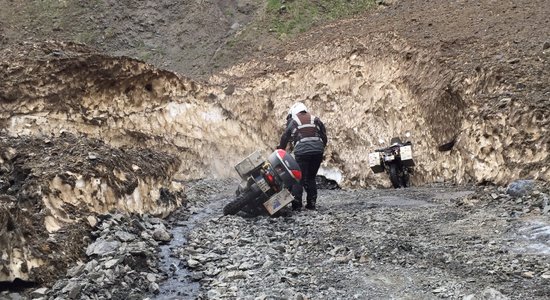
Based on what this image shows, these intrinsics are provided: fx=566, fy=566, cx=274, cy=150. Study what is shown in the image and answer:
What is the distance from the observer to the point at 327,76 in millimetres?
20672

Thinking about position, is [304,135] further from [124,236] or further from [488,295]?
[488,295]

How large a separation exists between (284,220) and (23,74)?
1060 centimetres

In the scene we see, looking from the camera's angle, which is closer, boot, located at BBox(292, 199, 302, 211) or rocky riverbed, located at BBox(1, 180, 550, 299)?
rocky riverbed, located at BBox(1, 180, 550, 299)

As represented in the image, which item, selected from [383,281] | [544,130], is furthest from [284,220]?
[544,130]

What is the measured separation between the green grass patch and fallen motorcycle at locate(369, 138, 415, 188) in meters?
14.4

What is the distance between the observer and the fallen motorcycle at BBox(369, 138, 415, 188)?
14.8 metres

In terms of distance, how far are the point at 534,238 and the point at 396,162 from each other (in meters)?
8.25

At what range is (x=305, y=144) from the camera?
10.3m

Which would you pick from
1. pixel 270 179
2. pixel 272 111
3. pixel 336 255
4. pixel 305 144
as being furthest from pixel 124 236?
pixel 272 111

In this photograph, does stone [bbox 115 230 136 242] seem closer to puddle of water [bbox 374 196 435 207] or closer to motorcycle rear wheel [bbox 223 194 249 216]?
motorcycle rear wheel [bbox 223 194 249 216]

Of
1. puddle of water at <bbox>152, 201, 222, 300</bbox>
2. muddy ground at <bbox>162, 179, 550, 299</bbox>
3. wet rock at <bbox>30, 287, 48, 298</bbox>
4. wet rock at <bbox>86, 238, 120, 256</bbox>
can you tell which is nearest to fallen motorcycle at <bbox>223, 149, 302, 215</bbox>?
muddy ground at <bbox>162, 179, 550, 299</bbox>

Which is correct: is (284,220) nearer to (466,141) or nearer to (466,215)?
(466,215)

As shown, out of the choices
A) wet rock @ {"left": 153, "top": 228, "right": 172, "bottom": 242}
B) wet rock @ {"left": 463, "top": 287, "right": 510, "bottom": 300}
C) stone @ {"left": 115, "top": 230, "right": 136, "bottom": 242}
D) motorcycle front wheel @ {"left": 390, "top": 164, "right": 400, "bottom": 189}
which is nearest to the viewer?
wet rock @ {"left": 463, "top": 287, "right": 510, "bottom": 300}

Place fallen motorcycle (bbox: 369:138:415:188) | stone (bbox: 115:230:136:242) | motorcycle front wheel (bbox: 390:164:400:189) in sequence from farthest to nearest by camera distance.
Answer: motorcycle front wheel (bbox: 390:164:400:189)
fallen motorcycle (bbox: 369:138:415:188)
stone (bbox: 115:230:136:242)
